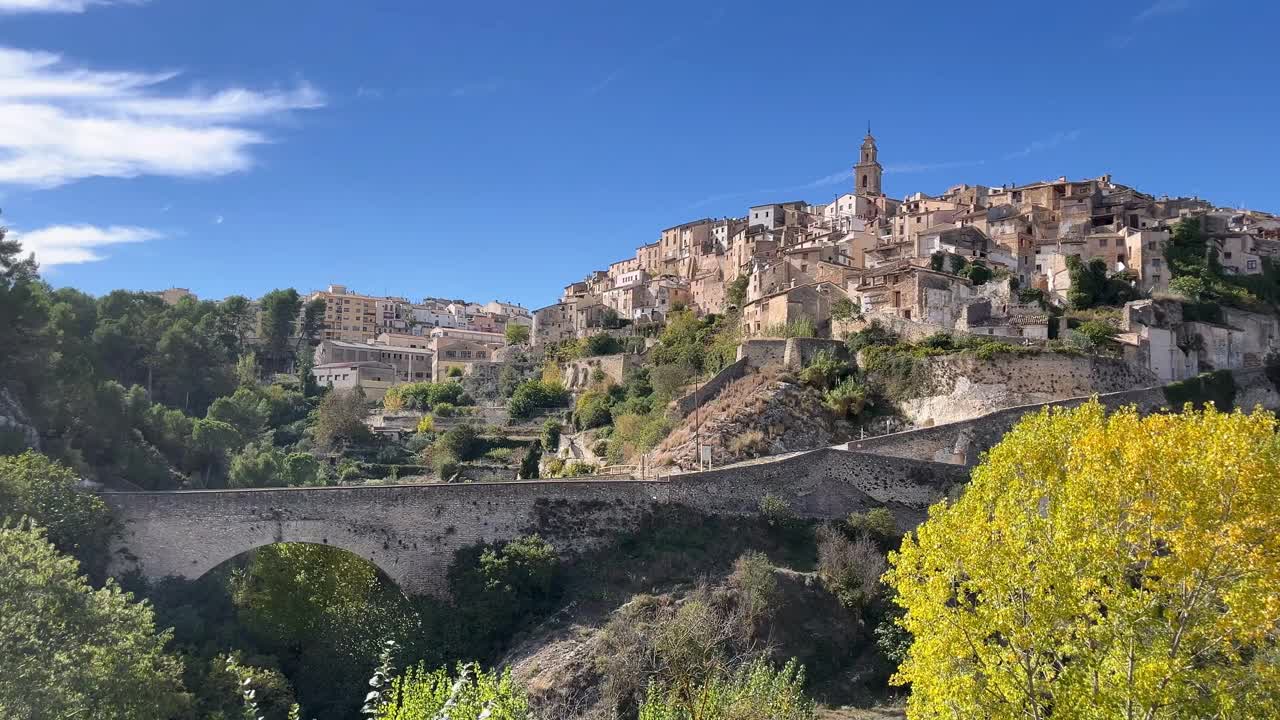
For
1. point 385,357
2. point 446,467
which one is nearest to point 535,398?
point 446,467

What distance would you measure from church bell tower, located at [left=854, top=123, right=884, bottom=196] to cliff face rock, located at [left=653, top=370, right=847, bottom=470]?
39870 mm

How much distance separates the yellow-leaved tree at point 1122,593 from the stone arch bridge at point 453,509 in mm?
15892

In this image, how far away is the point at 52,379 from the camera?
40.6 metres

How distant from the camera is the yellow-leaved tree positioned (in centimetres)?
1563

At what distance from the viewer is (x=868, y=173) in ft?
261

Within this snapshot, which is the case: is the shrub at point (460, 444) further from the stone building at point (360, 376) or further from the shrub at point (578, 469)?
the stone building at point (360, 376)

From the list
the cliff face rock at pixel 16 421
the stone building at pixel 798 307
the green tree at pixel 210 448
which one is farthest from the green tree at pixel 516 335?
the cliff face rock at pixel 16 421

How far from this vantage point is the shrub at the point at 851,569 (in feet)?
102

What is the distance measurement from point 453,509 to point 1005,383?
21.4 metres

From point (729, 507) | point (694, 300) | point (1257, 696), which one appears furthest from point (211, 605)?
point (694, 300)

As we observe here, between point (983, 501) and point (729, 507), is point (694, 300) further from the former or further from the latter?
point (983, 501)

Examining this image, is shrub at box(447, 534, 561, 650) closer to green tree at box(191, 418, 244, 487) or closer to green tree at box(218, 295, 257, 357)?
green tree at box(191, 418, 244, 487)

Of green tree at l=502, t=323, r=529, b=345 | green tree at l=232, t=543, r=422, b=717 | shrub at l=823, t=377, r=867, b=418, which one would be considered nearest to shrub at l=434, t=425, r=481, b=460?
shrub at l=823, t=377, r=867, b=418

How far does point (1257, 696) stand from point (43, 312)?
40.0 m
